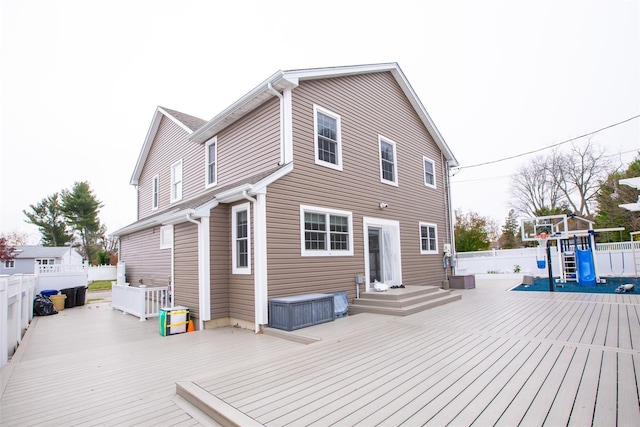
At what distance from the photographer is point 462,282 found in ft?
42.4

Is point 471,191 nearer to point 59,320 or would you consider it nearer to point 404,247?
point 404,247

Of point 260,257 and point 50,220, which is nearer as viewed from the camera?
point 260,257

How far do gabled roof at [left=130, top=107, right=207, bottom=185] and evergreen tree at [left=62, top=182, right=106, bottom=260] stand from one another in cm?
2443

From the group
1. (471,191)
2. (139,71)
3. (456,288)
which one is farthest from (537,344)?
(471,191)

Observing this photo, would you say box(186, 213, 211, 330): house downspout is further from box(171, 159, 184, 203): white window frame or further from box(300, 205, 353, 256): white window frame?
box(171, 159, 184, 203): white window frame

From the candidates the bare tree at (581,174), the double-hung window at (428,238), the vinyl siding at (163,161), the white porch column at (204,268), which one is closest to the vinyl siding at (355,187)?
the double-hung window at (428,238)

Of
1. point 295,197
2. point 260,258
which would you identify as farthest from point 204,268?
point 295,197

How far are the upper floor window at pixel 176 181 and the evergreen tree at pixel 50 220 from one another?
32060 mm

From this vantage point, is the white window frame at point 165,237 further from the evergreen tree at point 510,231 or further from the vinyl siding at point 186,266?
the evergreen tree at point 510,231

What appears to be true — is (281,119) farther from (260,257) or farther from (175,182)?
(175,182)

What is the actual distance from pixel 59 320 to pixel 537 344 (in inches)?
464

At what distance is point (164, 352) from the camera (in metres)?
5.39

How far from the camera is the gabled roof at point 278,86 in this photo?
290 inches

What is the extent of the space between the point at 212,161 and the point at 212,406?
8280 mm
